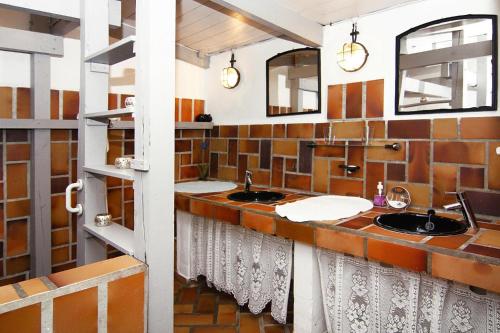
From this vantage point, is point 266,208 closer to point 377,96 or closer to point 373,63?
point 377,96

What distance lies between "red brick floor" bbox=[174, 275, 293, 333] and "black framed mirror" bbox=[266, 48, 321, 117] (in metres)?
1.66

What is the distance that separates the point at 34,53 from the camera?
2.60 meters

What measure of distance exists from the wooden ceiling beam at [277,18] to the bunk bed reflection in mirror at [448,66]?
65 centimetres

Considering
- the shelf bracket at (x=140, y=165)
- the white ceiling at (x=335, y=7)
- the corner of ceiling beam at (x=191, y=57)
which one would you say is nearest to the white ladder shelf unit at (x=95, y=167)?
the shelf bracket at (x=140, y=165)

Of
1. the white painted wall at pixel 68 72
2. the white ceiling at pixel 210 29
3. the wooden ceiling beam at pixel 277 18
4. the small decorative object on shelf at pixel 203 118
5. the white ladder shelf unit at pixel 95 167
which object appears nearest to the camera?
the white ladder shelf unit at pixel 95 167

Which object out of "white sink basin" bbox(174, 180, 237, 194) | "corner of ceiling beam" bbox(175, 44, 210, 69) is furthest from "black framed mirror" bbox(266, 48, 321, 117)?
"corner of ceiling beam" bbox(175, 44, 210, 69)

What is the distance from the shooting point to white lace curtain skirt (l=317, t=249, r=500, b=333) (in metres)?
1.65

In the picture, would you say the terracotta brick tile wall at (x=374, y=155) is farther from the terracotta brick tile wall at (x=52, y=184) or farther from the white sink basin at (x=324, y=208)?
the terracotta brick tile wall at (x=52, y=184)

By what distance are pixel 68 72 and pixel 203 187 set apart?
4.83 ft

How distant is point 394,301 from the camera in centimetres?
188

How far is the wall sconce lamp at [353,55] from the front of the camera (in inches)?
102

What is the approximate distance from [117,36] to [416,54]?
2.41 metres

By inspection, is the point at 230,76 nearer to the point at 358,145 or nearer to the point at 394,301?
the point at 358,145

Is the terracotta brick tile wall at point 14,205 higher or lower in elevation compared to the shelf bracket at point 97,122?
lower
